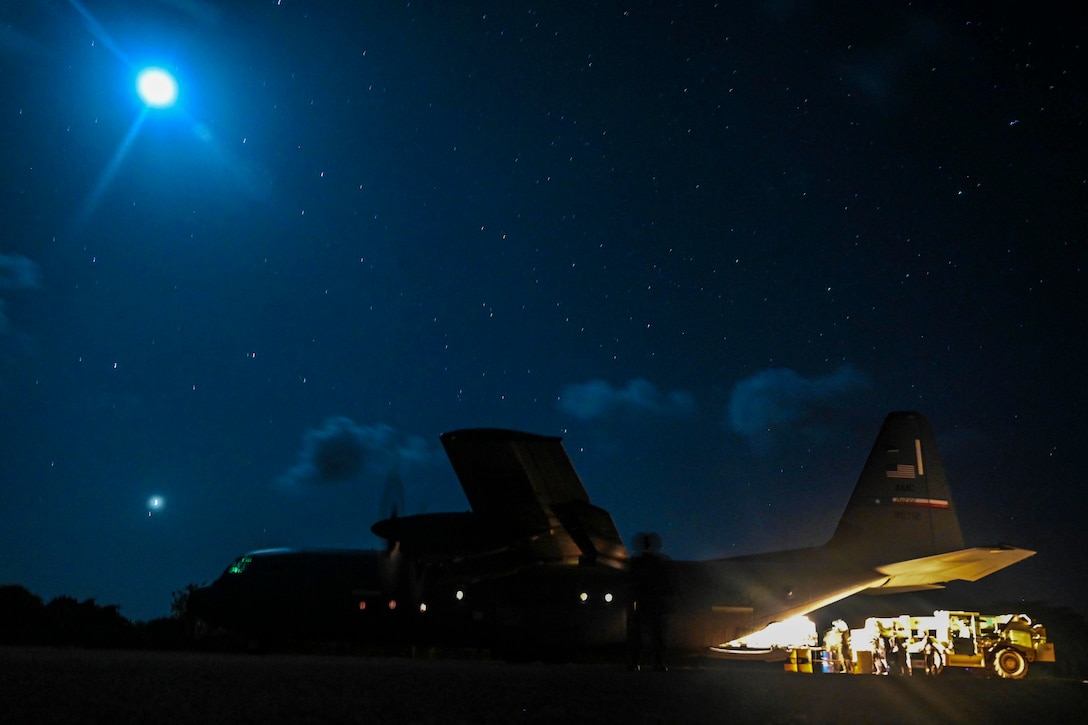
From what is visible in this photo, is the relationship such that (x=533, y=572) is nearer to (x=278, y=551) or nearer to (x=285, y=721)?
(x=278, y=551)

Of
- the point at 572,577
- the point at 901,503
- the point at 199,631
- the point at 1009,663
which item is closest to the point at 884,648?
the point at 1009,663

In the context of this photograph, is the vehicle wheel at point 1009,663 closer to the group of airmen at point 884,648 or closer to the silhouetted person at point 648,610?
the group of airmen at point 884,648

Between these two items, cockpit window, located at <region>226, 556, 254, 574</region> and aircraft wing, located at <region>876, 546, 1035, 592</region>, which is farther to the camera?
cockpit window, located at <region>226, 556, 254, 574</region>

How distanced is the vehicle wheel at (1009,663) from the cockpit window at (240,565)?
71.8ft

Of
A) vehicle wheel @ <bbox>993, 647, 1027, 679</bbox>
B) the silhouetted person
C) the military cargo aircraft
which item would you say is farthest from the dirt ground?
vehicle wheel @ <bbox>993, 647, 1027, 679</bbox>

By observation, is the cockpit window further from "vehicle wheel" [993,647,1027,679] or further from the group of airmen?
"vehicle wheel" [993,647,1027,679]

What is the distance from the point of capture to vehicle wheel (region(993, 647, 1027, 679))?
2120 centimetres

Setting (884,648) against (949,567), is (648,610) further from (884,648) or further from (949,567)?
(884,648)

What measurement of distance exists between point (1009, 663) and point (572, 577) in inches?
531

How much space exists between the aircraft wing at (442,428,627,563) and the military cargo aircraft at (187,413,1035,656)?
7 cm

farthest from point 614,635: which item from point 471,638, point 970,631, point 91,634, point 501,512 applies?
point 91,634

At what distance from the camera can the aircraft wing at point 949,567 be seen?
16.7 m

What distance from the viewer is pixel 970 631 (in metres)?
22.2

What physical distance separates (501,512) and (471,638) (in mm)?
5575
